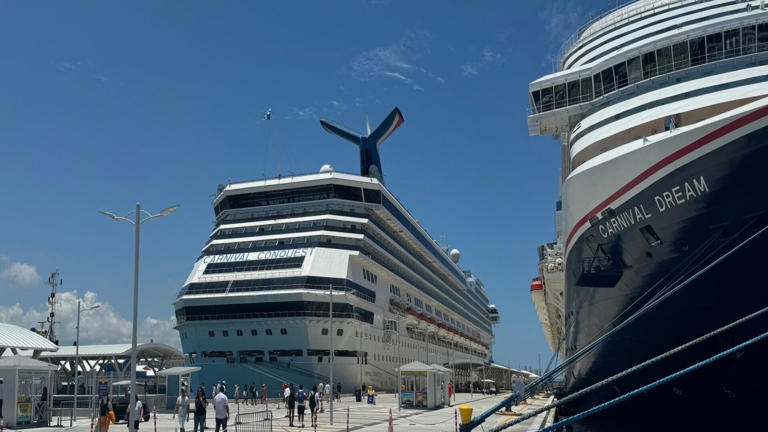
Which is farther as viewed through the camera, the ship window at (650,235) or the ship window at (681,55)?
the ship window at (681,55)

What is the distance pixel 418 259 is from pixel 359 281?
75.0 ft

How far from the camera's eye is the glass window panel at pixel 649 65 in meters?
19.2

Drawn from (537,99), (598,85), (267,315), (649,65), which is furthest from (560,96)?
(267,315)

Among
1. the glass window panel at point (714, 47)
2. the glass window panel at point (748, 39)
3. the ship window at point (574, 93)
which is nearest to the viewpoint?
the glass window panel at point (748, 39)

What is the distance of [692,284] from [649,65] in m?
8.83

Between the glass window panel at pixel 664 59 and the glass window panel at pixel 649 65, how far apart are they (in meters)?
0.11

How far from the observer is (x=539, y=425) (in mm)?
23859

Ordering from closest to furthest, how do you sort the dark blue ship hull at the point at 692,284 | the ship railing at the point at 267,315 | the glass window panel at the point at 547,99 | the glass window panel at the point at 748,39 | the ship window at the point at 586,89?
the dark blue ship hull at the point at 692,284 → the glass window panel at the point at 748,39 → the ship window at the point at 586,89 → the glass window panel at the point at 547,99 → the ship railing at the point at 267,315

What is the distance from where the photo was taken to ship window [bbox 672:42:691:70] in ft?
61.3

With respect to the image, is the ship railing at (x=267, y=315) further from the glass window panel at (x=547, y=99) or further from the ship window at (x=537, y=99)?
the glass window panel at (x=547, y=99)

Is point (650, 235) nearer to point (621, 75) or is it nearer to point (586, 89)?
point (621, 75)

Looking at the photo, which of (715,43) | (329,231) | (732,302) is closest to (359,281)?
(329,231)

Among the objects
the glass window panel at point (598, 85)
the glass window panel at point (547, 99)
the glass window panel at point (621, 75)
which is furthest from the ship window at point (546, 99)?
the glass window panel at point (621, 75)

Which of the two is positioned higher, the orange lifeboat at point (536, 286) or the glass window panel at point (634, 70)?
the glass window panel at point (634, 70)
